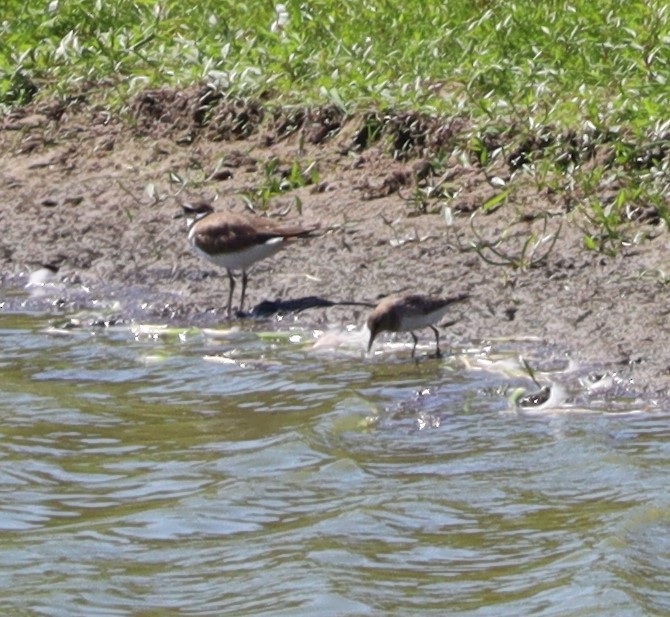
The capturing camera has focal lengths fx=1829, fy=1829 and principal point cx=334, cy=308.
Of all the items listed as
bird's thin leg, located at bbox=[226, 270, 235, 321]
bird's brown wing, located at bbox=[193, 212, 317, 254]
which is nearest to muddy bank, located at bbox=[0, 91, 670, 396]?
bird's thin leg, located at bbox=[226, 270, 235, 321]

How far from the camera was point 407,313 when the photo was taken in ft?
30.0

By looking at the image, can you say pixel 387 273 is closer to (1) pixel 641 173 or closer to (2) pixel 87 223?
(1) pixel 641 173

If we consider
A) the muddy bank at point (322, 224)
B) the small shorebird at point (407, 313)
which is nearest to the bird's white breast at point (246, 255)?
the muddy bank at point (322, 224)

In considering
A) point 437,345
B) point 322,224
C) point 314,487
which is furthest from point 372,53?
point 314,487

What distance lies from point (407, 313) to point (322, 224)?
7.22 ft

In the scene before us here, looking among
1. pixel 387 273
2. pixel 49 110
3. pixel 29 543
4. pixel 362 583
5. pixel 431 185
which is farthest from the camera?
pixel 49 110

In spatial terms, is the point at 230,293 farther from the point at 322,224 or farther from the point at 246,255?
the point at 322,224

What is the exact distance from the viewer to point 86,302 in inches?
433

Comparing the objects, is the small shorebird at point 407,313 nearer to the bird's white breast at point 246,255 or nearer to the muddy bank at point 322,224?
the muddy bank at point 322,224

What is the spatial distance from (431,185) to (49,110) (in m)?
3.61

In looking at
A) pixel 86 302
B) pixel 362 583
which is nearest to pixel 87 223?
pixel 86 302

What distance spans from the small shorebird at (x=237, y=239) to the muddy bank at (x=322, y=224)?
0.27 meters

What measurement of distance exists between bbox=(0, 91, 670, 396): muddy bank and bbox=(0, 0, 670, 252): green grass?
0.59 feet

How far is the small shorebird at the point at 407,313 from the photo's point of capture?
361 inches
